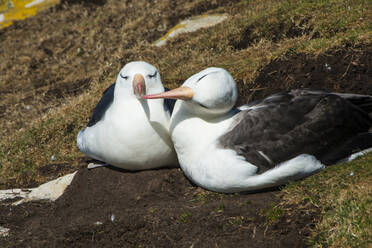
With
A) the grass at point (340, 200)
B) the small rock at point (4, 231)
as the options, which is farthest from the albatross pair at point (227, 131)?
the small rock at point (4, 231)

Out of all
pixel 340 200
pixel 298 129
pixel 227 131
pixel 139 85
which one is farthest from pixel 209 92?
pixel 340 200

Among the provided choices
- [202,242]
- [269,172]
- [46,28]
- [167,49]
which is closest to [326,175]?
[269,172]

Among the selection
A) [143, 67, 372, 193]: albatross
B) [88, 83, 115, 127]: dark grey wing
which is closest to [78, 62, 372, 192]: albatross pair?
[143, 67, 372, 193]: albatross

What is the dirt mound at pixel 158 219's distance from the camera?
4059 mm

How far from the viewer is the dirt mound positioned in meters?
4.06

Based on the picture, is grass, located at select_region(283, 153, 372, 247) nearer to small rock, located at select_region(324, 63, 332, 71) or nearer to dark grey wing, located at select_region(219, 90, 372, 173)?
dark grey wing, located at select_region(219, 90, 372, 173)

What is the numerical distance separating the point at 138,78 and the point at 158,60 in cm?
454

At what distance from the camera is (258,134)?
469cm

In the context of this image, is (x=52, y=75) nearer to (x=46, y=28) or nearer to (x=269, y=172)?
(x=46, y=28)

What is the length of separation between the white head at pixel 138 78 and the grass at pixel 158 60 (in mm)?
1290

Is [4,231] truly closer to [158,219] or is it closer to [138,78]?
[158,219]

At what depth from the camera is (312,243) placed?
3896 millimetres

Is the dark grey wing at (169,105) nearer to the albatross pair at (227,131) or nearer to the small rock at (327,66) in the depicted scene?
the albatross pair at (227,131)

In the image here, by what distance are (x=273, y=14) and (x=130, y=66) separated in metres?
4.35
